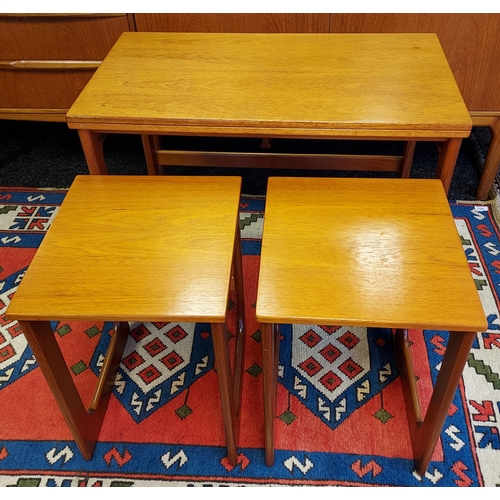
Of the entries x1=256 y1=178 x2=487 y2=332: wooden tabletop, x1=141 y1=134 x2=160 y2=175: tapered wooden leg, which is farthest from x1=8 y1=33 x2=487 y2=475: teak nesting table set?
x1=141 y1=134 x2=160 y2=175: tapered wooden leg

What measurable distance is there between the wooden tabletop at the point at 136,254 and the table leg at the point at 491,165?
3.77 ft

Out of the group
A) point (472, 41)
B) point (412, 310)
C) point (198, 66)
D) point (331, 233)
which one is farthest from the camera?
point (472, 41)

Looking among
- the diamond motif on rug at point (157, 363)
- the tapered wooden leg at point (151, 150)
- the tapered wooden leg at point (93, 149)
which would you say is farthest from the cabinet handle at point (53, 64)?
the diamond motif on rug at point (157, 363)

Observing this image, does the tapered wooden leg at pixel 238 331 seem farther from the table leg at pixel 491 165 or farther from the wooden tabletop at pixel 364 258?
the table leg at pixel 491 165

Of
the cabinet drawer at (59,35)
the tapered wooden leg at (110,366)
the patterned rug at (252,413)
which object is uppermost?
the cabinet drawer at (59,35)

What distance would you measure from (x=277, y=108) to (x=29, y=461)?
107 cm

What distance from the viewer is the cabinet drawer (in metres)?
1.77

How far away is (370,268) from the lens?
0.99 m

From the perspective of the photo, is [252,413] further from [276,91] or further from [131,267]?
[276,91]

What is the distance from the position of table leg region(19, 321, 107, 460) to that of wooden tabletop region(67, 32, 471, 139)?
1.67ft

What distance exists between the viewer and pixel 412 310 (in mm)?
909

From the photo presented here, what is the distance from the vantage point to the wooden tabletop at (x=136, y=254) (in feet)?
3.10
